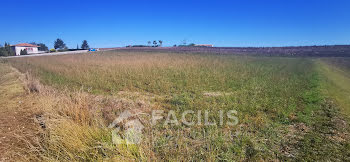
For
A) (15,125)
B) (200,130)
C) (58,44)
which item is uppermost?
(58,44)

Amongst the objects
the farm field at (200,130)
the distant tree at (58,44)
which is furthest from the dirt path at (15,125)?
the distant tree at (58,44)

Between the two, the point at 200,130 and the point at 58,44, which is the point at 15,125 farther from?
the point at 58,44

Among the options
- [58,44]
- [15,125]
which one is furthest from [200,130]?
[58,44]

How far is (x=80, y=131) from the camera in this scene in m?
3.39

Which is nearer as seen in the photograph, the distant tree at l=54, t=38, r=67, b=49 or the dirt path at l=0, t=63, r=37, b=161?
the dirt path at l=0, t=63, r=37, b=161

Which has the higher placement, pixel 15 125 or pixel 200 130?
pixel 15 125

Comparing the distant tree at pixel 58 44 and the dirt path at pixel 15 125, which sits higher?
the distant tree at pixel 58 44

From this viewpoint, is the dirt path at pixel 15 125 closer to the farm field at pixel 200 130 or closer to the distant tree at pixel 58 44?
the farm field at pixel 200 130

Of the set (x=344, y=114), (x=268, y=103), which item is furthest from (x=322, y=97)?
(x=268, y=103)

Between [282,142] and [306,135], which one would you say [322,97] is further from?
[282,142]

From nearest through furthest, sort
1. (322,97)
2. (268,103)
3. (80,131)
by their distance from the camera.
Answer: (80,131), (268,103), (322,97)

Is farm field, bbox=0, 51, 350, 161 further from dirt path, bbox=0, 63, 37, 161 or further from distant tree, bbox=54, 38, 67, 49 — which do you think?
distant tree, bbox=54, 38, 67, 49

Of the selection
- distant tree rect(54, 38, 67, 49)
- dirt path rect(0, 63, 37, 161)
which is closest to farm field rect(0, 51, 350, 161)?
dirt path rect(0, 63, 37, 161)

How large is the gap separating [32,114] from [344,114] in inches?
346
